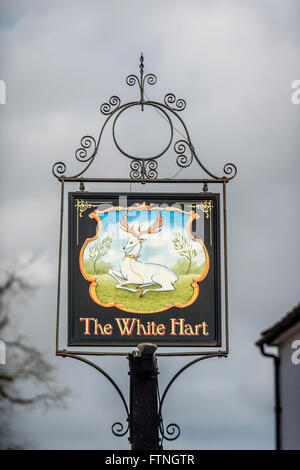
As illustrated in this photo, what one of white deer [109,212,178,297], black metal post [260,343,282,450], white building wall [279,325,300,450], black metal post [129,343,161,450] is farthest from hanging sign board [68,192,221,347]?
black metal post [260,343,282,450]

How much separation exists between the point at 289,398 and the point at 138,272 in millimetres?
11756

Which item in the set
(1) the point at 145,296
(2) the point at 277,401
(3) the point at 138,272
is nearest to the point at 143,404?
(1) the point at 145,296

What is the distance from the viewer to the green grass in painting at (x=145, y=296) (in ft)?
41.4

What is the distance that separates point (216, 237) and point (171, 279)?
0.67 meters

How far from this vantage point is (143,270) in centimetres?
1269

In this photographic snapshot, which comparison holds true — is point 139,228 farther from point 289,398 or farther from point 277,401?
point 277,401

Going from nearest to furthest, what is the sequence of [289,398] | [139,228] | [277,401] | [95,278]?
[95,278], [139,228], [289,398], [277,401]

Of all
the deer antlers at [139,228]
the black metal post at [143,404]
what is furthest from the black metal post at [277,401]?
the deer antlers at [139,228]

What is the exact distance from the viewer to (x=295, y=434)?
76.1ft

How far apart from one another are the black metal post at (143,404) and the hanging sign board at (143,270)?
0.27 m

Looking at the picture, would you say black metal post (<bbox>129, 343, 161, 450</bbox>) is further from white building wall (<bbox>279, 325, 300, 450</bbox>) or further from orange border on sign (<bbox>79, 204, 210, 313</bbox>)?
white building wall (<bbox>279, 325, 300, 450</bbox>)
